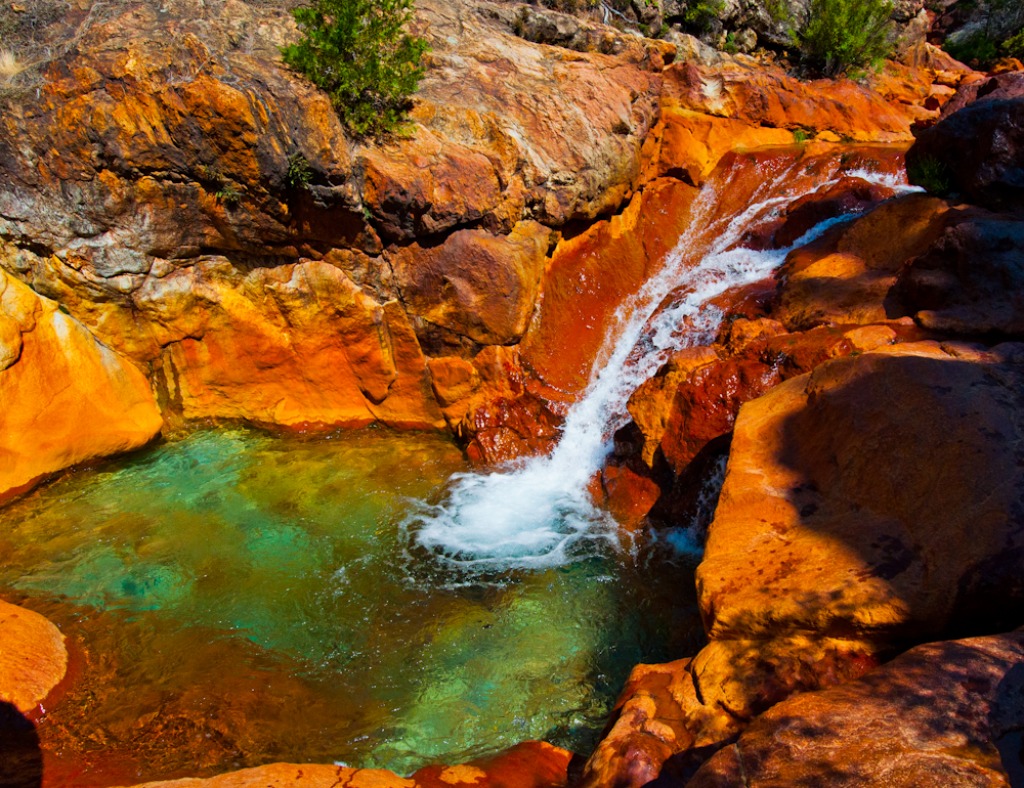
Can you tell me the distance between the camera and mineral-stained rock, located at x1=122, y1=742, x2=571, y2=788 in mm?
2756

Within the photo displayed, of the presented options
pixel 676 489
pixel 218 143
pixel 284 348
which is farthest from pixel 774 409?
pixel 218 143

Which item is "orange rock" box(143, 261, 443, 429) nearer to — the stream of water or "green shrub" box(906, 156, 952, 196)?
the stream of water

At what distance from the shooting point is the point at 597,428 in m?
6.14

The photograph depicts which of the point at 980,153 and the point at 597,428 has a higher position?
the point at 980,153

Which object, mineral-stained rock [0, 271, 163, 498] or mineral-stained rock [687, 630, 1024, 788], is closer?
mineral-stained rock [687, 630, 1024, 788]

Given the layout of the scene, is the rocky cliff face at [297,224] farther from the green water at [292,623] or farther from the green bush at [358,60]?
the green water at [292,623]

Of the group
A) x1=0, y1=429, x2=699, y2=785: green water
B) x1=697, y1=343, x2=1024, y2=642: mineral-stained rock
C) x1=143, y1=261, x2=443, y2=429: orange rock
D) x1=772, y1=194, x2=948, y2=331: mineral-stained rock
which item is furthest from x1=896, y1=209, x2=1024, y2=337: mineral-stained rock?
x1=143, y1=261, x2=443, y2=429: orange rock

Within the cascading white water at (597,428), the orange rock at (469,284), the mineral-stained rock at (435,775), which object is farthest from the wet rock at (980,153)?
the mineral-stained rock at (435,775)

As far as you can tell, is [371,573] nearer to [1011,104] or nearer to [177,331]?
[177,331]

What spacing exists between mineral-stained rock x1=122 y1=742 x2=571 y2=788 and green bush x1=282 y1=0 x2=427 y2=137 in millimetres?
5166

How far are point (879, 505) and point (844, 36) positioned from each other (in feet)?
36.1

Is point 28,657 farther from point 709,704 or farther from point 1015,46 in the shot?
point 1015,46

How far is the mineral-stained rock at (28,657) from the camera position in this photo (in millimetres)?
3314

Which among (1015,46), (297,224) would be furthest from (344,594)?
(1015,46)
